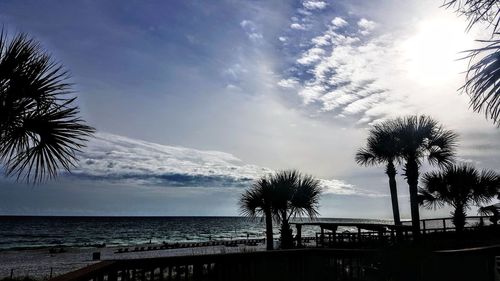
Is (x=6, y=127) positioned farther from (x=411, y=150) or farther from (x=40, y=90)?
(x=411, y=150)

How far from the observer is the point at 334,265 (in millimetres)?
7738

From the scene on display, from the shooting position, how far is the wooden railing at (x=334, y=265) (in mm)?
6555

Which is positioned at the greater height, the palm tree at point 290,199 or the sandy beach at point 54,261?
the palm tree at point 290,199

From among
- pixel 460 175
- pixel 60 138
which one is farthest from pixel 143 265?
pixel 460 175

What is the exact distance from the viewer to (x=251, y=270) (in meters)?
7.09

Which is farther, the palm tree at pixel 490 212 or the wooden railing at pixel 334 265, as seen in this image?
the palm tree at pixel 490 212

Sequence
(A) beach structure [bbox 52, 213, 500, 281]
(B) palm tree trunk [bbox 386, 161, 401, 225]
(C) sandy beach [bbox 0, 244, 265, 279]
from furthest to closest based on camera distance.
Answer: (C) sandy beach [bbox 0, 244, 265, 279], (B) palm tree trunk [bbox 386, 161, 401, 225], (A) beach structure [bbox 52, 213, 500, 281]

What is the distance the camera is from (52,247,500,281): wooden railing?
6555mm

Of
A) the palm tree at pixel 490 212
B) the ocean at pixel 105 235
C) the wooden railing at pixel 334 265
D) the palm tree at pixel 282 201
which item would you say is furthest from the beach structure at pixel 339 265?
the ocean at pixel 105 235

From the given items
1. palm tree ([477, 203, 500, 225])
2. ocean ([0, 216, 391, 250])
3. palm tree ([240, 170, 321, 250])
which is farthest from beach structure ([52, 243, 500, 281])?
ocean ([0, 216, 391, 250])

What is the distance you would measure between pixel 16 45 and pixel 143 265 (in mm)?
3067

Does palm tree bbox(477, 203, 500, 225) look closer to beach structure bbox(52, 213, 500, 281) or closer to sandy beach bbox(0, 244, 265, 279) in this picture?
sandy beach bbox(0, 244, 265, 279)

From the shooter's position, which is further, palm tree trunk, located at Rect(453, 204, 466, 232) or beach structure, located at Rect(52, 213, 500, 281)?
palm tree trunk, located at Rect(453, 204, 466, 232)

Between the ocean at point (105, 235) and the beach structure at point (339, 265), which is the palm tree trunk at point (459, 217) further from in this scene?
the ocean at point (105, 235)
